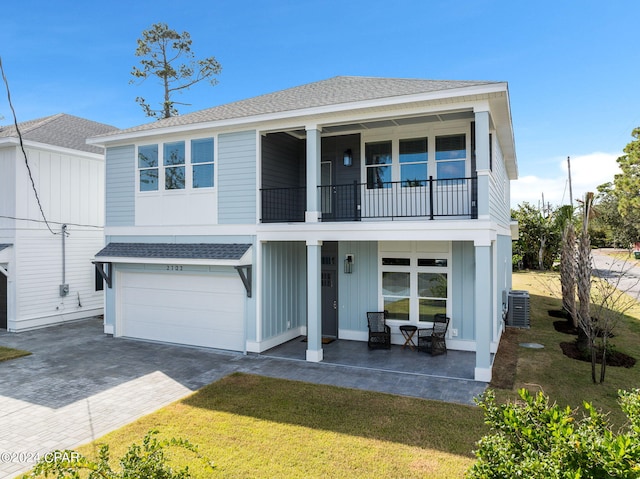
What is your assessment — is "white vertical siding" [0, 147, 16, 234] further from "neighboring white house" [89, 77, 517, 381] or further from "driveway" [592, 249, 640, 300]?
"driveway" [592, 249, 640, 300]

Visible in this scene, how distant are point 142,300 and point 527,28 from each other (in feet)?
53.3

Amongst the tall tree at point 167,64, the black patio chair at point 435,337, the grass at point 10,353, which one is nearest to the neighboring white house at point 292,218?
the black patio chair at point 435,337

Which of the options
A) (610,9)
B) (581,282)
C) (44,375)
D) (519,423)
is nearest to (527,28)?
(610,9)

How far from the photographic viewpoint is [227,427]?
632cm

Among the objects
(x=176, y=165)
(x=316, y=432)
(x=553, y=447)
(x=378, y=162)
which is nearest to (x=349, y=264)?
(x=378, y=162)

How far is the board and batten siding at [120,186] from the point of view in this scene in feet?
40.5

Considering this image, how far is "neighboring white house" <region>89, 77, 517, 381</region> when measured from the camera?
10.0 metres

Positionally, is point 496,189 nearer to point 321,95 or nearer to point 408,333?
point 408,333

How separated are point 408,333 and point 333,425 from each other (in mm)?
5164

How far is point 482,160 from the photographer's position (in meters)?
8.29

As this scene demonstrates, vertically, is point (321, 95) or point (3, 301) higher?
point (321, 95)

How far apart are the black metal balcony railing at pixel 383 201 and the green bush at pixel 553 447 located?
6822 mm

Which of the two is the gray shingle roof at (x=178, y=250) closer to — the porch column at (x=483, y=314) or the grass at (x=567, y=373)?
the porch column at (x=483, y=314)

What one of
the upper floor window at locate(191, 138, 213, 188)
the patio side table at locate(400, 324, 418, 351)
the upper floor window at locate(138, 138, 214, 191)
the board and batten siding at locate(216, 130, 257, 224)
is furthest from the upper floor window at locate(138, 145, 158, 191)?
the patio side table at locate(400, 324, 418, 351)
